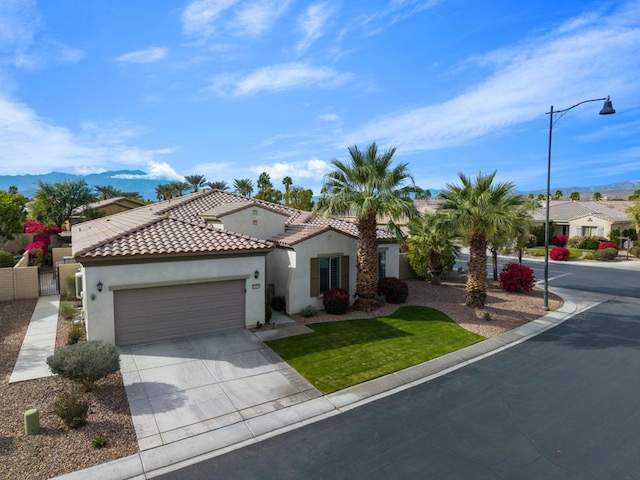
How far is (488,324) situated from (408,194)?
266 inches

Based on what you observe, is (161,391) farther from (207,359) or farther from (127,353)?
(127,353)

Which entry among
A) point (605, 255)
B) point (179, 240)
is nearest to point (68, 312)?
point (179, 240)

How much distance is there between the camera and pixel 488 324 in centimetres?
1725

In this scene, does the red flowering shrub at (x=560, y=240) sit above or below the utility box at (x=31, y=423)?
above

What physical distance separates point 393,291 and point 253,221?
8.04m

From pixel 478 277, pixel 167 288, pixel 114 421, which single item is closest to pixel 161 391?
pixel 114 421

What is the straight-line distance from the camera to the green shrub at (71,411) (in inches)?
334

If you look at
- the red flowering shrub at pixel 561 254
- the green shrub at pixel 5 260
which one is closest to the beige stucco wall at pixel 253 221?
the green shrub at pixel 5 260

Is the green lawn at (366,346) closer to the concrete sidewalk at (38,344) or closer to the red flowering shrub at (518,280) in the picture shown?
the concrete sidewalk at (38,344)

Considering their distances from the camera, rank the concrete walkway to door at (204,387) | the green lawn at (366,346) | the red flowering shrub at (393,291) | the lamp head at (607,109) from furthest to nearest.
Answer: the red flowering shrub at (393,291) < the lamp head at (607,109) < the green lawn at (366,346) < the concrete walkway to door at (204,387)

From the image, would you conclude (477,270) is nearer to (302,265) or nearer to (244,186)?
(302,265)

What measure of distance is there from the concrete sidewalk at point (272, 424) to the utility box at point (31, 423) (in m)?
1.83

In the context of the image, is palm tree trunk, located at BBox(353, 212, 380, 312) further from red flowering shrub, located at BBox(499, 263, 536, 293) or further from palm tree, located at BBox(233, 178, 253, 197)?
palm tree, located at BBox(233, 178, 253, 197)

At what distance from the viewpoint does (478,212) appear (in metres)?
18.1
